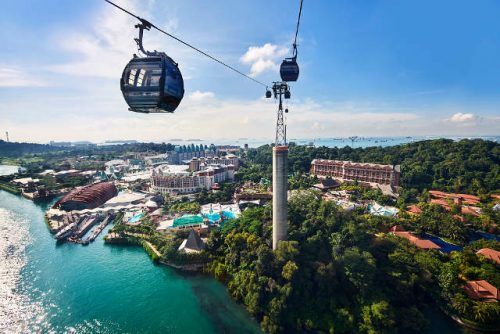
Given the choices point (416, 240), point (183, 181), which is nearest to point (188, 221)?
point (183, 181)

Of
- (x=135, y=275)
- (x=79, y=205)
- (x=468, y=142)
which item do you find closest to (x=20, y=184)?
(x=79, y=205)

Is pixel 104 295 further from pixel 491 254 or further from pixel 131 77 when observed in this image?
pixel 491 254

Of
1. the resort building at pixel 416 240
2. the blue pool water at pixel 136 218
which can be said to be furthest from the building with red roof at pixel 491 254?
the blue pool water at pixel 136 218

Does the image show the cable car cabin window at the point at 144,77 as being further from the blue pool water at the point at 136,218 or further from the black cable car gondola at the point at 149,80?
the blue pool water at the point at 136,218

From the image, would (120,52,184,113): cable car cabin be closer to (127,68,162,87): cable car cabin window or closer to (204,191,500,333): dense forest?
(127,68,162,87): cable car cabin window

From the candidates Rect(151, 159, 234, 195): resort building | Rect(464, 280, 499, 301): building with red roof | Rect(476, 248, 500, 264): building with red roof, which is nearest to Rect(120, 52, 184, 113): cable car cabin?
Rect(464, 280, 499, 301): building with red roof

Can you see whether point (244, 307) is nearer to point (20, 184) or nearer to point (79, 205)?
point (79, 205)

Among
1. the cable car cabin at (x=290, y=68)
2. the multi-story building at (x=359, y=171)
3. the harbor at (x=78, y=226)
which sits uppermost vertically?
the cable car cabin at (x=290, y=68)
